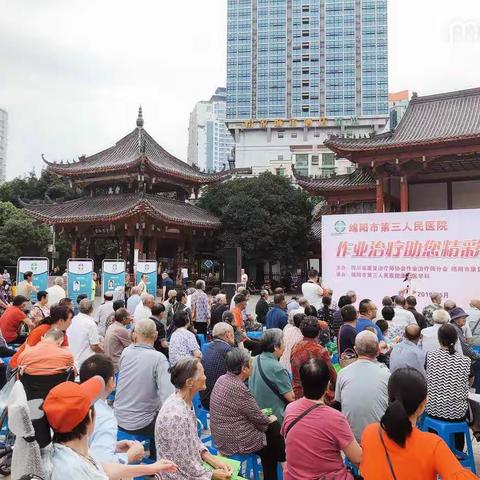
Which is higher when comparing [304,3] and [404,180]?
[304,3]

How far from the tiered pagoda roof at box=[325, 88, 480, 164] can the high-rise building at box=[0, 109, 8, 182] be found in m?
78.4

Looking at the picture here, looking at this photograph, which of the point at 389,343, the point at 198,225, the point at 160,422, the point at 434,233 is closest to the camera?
the point at 160,422

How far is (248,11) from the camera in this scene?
77.2 m

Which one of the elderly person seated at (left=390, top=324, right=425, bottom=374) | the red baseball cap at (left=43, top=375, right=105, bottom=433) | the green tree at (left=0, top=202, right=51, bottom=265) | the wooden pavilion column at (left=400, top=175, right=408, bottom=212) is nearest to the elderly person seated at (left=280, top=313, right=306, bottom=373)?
the elderly person seated at (left=390, top=324, right=425, bottom=374)

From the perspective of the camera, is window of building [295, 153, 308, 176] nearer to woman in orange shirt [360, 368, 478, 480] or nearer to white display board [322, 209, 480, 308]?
white display board [322, 209, 480, 308]

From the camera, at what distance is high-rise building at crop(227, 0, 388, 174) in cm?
7612

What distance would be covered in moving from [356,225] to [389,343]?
812 centimetres

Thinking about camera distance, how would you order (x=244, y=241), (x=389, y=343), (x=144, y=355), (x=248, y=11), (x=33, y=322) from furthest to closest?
1. (x=248, y=11)
2. (x=244, y=241)
3. (x=33, y=322)
4. (x=389, y=343)
5. (x=144, y=355)

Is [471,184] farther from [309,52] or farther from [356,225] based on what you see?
[309,52]

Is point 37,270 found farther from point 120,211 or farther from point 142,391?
point 142,391

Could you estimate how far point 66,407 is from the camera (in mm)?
2070

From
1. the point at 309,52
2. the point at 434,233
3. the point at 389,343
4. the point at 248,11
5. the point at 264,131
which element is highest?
the point at 248,11

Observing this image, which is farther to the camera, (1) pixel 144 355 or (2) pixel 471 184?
(2) pixel 471 184

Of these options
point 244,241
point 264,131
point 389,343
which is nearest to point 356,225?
point 389,343
